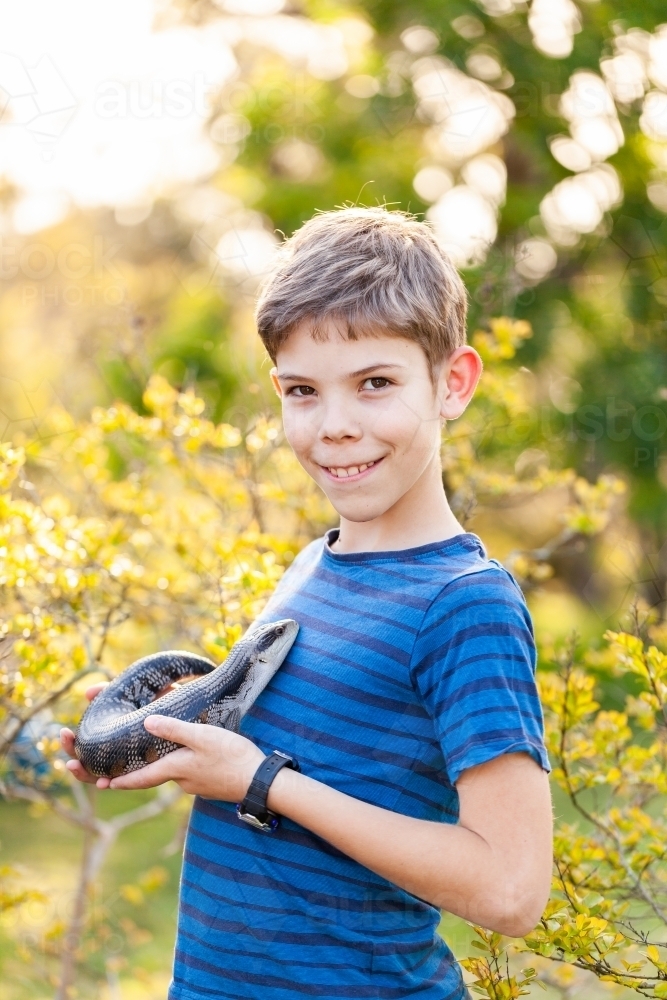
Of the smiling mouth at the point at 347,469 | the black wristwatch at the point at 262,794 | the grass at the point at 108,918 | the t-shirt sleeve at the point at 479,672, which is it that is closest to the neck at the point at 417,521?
the smiling mouth at the point at 347,469

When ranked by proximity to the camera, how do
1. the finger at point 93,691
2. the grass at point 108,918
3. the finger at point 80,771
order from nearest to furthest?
the finger at point 80,771 < the finger at point 93,691 < the grass at point 108,918

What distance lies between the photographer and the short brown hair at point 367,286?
166 cm

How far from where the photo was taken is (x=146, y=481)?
340cm

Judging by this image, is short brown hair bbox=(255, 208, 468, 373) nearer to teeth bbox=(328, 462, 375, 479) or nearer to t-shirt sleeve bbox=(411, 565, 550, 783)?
teeth bbox=(328, 462, 375, 479)

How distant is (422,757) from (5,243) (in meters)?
8.47

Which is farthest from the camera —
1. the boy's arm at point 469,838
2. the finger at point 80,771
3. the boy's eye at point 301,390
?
the finger at point 80,771

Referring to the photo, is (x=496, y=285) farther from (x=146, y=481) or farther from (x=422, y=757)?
(x=422, y=757)

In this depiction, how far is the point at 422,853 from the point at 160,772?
46 centimetres

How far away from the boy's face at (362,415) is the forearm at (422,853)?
512 millimetres

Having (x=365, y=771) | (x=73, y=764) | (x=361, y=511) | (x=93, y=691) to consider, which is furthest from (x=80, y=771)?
(x=361, y=511)

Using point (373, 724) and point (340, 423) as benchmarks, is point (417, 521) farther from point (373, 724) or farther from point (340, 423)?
point (373, 724)

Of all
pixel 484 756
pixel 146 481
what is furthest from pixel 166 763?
pixel 146 481

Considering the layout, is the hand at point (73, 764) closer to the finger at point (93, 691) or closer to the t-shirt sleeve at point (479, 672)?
the finger at point (93, 691)

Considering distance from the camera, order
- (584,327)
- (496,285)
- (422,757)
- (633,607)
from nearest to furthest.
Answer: (422,757)
(633,607)
(496,285)
(584,327)
